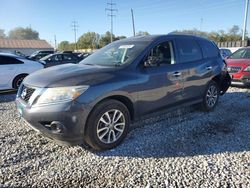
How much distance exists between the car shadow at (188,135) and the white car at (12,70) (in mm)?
5526

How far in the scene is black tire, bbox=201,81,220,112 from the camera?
5644 millimetres

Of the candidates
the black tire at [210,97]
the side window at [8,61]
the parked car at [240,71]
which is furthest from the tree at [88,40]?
the black tire at [210,97]

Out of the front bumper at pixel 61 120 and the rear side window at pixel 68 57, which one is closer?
the front bumper at pixel 61 120

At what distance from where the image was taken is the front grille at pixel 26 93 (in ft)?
11.9

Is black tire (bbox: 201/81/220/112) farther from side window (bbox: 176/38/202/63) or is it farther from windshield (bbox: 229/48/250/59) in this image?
windshield (bbox: 229/48/250/59)

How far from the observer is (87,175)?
10.2 feet

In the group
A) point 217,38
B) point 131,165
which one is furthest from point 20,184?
point 217,38

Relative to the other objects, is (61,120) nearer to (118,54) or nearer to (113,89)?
(113,89)

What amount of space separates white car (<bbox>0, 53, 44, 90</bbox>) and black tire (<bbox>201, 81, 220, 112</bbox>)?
6248 mm

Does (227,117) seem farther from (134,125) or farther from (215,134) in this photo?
(134,125)

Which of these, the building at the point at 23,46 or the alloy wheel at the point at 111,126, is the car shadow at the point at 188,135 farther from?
the building at the point at 23,46

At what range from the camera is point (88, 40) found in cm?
7719

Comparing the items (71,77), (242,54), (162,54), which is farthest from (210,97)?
(242,54)

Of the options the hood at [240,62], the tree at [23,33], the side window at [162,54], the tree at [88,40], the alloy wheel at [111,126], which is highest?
the tree at [23,33]
